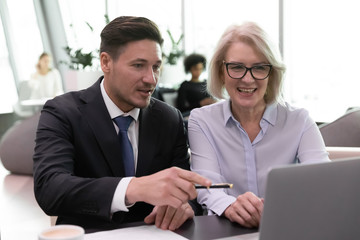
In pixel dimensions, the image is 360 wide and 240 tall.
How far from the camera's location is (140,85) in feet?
5.53

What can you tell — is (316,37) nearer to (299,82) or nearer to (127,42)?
(299,82)

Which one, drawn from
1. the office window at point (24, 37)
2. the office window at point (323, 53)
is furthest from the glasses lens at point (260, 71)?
the office window at point (24, 37)

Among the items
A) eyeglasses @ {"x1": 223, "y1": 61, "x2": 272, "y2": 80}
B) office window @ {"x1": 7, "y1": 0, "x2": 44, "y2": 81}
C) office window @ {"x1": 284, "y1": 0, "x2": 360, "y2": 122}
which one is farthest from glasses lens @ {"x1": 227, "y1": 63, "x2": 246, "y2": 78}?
office window @ {"x1": 7, "y1": 0, "x2": 44, "y2": 81}

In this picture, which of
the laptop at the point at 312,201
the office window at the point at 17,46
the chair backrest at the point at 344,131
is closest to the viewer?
the laptop at the point at 312,201

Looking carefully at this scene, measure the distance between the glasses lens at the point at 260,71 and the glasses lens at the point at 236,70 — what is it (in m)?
0.04

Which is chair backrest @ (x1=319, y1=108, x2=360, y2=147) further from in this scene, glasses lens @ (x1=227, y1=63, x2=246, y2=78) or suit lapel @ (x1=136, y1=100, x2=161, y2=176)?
suit lapel @ (x1=136, y1=100, x2=161, y2=176)

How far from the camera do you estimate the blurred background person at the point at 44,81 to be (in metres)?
8.52

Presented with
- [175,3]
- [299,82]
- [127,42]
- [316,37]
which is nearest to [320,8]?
[316,37]

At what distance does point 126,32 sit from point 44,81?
7.37 meters

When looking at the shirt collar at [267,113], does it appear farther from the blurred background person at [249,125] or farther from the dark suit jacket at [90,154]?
the dark suit jacket at [90,154]

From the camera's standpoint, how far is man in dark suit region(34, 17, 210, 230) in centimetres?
134

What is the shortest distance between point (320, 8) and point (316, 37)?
390mm

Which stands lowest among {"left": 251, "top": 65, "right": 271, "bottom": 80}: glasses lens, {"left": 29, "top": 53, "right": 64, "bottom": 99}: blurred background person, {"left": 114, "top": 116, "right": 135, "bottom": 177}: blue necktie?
{"left": 29, "top": 53, "right": 64, "bottom": 99}: blurred background person

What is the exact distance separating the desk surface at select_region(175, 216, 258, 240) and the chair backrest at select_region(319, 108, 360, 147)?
4.34 feet
